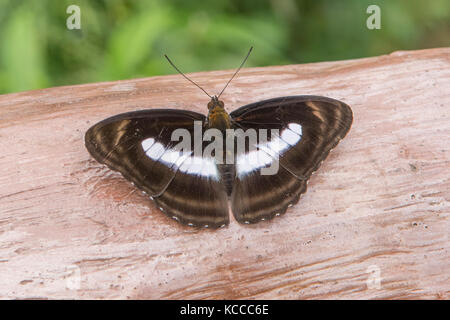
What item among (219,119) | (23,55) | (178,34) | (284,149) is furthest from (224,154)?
(23,55)

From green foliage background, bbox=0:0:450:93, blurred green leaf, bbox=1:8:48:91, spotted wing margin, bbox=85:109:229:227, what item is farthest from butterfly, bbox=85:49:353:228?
blurred green leaf, bbox=1:8:48:91

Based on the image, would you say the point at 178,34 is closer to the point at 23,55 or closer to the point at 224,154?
the point at 23,55

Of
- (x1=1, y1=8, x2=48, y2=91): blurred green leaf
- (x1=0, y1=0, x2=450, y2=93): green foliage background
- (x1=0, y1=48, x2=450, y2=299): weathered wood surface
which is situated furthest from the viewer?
(x1=0, y1=0, x2=450, y2=93): green foliage background

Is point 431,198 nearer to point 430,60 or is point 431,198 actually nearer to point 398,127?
point 398,127

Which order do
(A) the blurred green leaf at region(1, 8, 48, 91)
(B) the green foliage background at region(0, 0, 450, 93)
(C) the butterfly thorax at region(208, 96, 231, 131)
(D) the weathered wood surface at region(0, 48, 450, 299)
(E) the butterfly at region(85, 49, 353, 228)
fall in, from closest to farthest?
(D) the weathered wood surface at region(0, 48, 450, 299)
(E) the butterfly at region(85, 49, 353, 228)
(C) the butterfly thorax at region(208, 96, 231, 131)
(A) the blurred green leaf at region(1, 8, 48, 91)
(B) the green foliage background at region(0, 0, 450, 93)

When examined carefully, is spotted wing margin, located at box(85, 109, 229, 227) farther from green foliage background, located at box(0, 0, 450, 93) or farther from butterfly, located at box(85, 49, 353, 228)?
green foliage background, located at box(0, 0, 450, 93)
